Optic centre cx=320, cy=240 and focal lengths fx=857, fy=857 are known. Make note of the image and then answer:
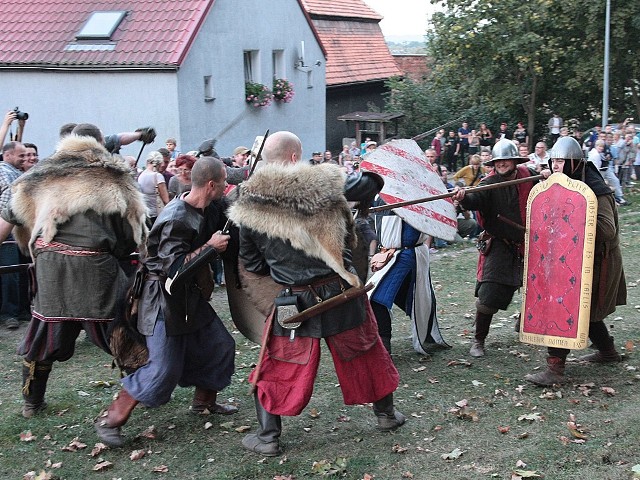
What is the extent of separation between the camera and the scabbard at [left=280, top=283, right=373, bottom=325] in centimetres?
453

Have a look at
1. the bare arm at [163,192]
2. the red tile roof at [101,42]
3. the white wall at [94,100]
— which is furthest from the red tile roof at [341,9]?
the bare arm at [163,192]

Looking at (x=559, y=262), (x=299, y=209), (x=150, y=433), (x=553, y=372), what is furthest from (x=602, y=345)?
(x=150, y=433)

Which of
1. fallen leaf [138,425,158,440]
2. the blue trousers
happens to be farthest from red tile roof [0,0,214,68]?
fallen leaf [138,425,158,440]

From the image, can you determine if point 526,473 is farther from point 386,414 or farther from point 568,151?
point 568,151

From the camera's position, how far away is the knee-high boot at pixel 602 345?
5965mm

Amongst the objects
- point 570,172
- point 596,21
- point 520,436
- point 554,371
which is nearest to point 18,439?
point 520,436

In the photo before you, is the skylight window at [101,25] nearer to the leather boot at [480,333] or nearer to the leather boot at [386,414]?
the leather boot at [480,333]

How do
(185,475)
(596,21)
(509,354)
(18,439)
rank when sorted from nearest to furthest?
(185,475) < (18,439) < (509,354) < (596,21)

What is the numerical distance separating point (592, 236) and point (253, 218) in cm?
226

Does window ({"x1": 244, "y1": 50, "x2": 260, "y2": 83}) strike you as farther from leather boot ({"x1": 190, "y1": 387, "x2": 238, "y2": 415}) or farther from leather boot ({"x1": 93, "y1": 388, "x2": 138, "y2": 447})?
leather boot ({"x1": 93, "y1": 388, "x2": 138, "y2": 447})

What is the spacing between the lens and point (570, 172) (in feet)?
18.2

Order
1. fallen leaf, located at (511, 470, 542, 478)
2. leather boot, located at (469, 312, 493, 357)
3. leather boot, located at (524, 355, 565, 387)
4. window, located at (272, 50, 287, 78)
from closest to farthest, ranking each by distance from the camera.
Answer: fallen leaf, located at (511, 470, 542, 478) → leather boot, located at (524, 355, 565, 387) → leather boot, located at (469, 312, 493, 357) → window, located at (272, 50, 287, 78)

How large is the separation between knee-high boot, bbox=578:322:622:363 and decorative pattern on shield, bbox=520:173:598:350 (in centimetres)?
49

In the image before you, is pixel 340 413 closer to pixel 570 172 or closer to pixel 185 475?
pixel 185 475
